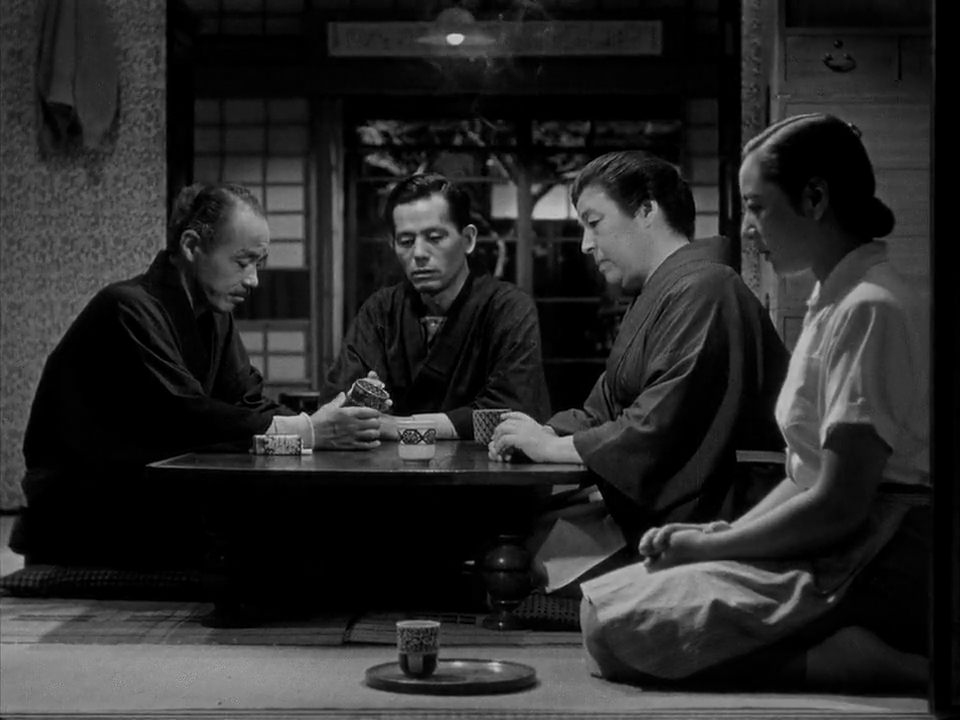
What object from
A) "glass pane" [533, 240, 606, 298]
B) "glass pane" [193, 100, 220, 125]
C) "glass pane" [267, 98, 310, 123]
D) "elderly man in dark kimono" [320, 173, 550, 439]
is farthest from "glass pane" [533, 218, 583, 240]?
"glass pane" [193, 100, 220, 125]

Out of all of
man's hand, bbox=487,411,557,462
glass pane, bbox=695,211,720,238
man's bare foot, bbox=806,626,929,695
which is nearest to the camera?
man's bare foot, bbox=806,626,929,695

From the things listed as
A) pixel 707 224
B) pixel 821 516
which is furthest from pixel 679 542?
pixel 707 224

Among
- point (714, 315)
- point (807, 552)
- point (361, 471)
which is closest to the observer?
point (807, 552)

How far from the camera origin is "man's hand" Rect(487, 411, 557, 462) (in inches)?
148

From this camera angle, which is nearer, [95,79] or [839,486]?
[839,486]

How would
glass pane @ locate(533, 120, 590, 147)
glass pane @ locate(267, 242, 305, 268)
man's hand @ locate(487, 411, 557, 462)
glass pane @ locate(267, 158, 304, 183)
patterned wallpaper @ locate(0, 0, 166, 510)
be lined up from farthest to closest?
glass pane @ locate(533, 120, 590, 147) → glass pane @ locate(267, 242, 305, 268) → man's hand @ locate(487, 411, 557, 462) → glass pane @ locate(267, 158, 304, 183) → patterned wallpaper @ locate(0, 0, 166, 510)

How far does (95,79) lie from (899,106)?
62.0 inches

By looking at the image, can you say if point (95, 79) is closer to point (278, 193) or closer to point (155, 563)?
point (278, 193)

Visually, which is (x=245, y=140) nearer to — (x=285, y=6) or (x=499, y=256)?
(x=285, y=6)

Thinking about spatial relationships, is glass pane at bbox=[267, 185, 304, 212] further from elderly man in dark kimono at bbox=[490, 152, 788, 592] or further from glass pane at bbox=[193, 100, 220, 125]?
elderly man in dark kimono at bbox=[490, 152, 788, 592]

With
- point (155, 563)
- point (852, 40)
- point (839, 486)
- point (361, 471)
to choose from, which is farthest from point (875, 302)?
point (155, 563)

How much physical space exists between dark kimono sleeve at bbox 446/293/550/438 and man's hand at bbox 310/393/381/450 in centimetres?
47

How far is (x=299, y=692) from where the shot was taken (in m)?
3.16

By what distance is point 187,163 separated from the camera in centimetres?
331
